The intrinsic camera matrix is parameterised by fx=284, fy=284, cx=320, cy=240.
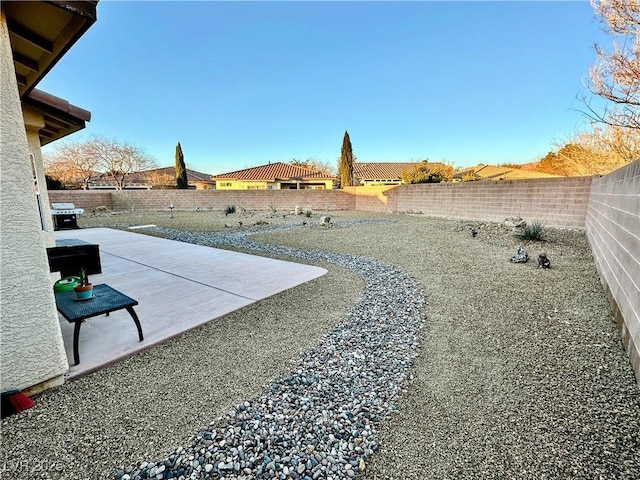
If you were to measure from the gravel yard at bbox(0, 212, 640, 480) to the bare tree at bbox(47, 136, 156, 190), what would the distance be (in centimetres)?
3333

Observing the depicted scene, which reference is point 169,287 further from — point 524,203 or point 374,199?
point 374,199

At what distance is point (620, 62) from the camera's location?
6902 mm

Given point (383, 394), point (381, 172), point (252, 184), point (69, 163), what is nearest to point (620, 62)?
point (383, 394)

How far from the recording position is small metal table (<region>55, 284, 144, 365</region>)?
241 centimetres

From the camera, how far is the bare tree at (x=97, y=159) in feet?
90.4

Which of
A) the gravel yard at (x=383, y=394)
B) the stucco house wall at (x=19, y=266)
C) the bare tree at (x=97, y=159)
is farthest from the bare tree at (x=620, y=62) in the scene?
the bare tree at (x=97, y=159)

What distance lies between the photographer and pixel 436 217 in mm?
15523

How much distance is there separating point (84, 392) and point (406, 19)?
12663mm

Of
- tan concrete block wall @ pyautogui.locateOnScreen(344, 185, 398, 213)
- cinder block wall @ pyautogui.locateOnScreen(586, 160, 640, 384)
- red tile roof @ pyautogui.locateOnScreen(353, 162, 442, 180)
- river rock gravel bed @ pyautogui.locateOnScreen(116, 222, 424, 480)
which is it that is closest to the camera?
river rock gravel bed @ pyautogui.locateOnScreen(116, 222, 424, 480)

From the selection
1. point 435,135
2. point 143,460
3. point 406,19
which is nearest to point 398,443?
point 143,460

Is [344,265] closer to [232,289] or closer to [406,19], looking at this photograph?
[232,289]

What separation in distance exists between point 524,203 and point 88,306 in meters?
12.7

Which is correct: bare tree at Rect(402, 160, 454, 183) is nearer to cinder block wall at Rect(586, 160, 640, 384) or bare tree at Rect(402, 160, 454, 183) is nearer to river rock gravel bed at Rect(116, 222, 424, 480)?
cinder block wall at Rect(586, 160, 640, 384)

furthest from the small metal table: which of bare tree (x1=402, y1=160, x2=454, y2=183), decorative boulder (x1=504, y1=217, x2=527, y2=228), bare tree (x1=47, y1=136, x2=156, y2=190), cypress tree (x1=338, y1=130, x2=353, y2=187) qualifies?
bare tree (x1=47, y1=136, x2=156, y2=190)
